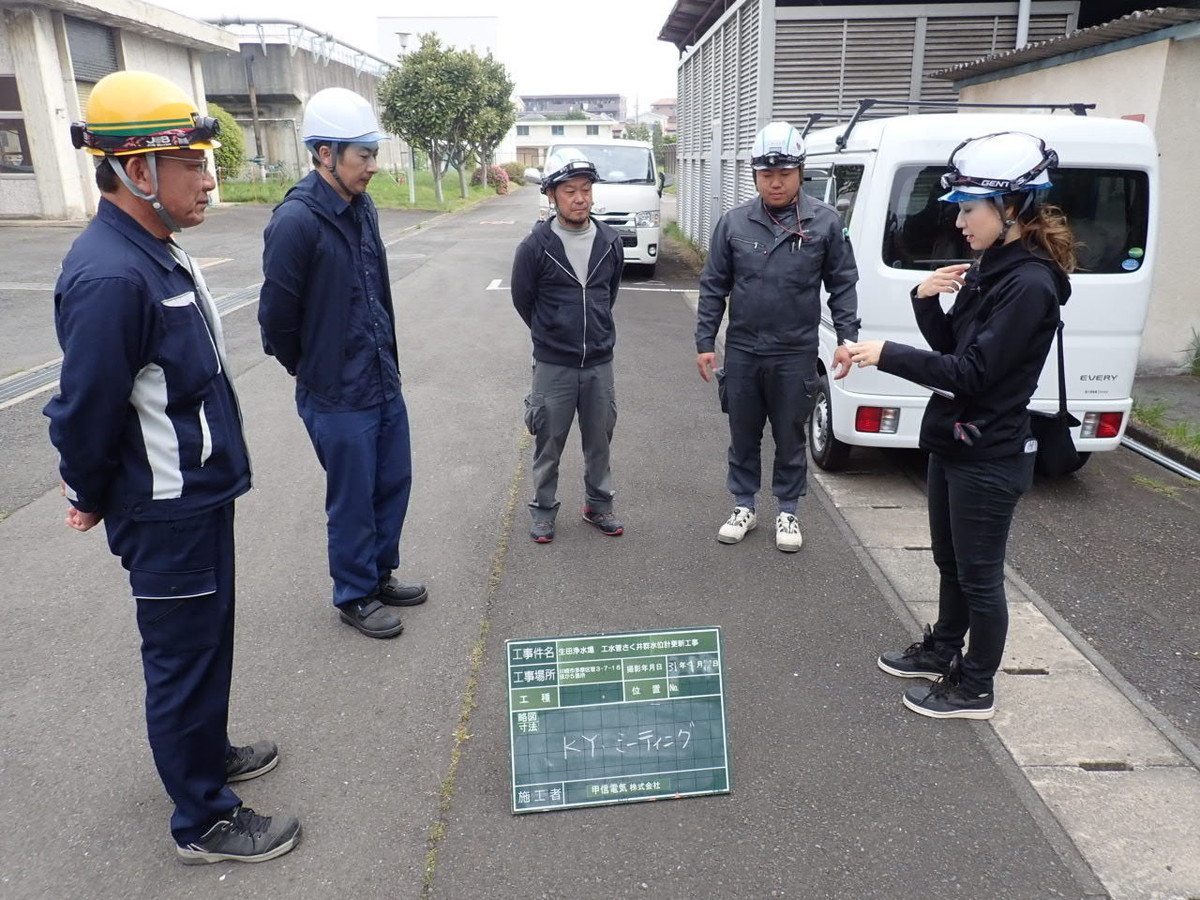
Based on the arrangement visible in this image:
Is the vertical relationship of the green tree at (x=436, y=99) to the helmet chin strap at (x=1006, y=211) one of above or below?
above

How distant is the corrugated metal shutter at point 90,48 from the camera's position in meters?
21.2

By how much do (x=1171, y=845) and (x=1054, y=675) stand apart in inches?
39.1

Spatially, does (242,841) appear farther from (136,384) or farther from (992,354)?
(992,354)

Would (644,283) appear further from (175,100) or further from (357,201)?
(175,100)

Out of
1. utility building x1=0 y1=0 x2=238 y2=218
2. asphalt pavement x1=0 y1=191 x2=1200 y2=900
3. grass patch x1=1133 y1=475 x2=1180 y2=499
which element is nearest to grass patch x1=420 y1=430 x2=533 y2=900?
asphalt pavement x1=0 y1=191 x2=1200 y2=900

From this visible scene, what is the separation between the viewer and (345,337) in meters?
3.69

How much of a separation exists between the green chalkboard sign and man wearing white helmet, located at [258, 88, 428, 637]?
3.96 feet

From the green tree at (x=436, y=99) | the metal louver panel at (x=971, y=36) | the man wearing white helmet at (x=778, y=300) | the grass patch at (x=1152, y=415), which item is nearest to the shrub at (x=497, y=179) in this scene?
the green tree at (x=436, y=99)

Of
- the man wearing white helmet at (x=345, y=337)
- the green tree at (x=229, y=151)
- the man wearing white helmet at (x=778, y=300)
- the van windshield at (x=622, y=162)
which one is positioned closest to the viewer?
the man wearing white helmet at (x=345, y=337)

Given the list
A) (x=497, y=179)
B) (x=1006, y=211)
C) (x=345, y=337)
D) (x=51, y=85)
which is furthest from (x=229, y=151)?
(x=1006, y=211)

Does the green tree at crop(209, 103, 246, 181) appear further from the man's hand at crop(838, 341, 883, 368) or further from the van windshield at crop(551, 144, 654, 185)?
the man's hand at crop(838, 341, 883, 368)

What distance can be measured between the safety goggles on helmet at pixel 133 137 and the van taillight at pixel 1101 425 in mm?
4960

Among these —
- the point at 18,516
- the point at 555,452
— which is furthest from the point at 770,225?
the point at 18,516

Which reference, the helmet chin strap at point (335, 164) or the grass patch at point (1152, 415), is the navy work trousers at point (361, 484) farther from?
the grass patch at point (1152, 415)
